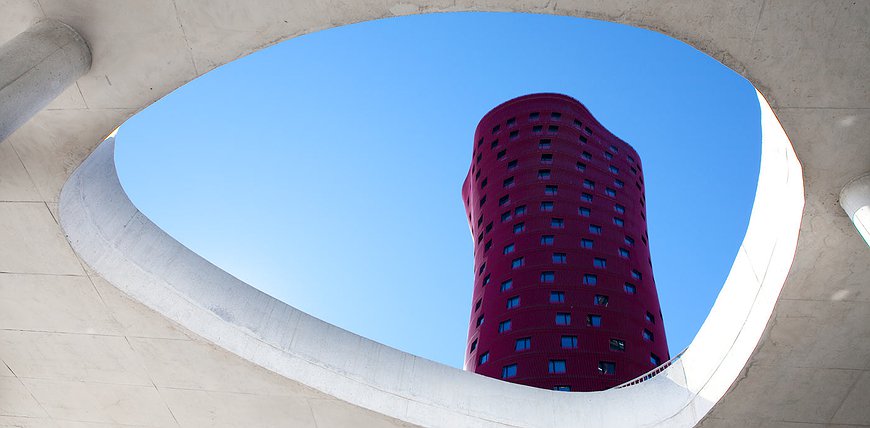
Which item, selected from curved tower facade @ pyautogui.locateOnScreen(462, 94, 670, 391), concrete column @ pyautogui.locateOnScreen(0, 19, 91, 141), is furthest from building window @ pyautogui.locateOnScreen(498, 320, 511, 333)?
concrete column @ pyautogui.locateOnScreen(0, 19, 91, 141)

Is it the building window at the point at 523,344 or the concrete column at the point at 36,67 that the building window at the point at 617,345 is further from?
the concrete column at the point at 36,67

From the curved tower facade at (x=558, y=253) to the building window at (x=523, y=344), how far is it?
95 millimetres

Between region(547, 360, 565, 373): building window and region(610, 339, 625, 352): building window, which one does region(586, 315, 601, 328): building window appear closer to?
region(610, 339, 625, 352): building window

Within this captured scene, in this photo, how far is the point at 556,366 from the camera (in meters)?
55.3

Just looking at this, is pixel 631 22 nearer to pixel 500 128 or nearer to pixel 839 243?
pixel 839 243

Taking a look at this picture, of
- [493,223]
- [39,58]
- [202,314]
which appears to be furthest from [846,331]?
[493,223]

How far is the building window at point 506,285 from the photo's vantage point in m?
63.4

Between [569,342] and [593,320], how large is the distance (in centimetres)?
357

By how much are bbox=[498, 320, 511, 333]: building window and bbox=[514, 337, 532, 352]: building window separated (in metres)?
1.95

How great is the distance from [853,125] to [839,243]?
1.64 metres

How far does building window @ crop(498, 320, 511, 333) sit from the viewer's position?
6018cm

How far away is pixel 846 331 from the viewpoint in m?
9.27

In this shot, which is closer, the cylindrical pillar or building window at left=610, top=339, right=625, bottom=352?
the cylindrical pillar

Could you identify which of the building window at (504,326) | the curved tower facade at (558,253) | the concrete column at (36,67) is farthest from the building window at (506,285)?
the concrete column at (36,67)
